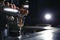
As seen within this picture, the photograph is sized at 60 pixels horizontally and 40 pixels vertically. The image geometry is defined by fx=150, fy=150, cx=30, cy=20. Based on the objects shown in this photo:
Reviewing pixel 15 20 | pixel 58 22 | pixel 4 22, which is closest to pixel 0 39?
pixel 4 22

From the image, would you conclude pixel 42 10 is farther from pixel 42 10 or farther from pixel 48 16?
pixel 48 16

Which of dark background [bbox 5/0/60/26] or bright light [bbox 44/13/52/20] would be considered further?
bright light [bbox 44/13/52/20]

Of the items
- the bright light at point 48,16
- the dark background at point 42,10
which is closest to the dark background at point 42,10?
the dark background at point 42,10

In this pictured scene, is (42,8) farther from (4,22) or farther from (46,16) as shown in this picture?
(4,22)

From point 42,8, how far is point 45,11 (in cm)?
20

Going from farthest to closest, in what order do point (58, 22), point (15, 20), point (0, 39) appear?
point (58, 22) → point (15, 20) → point (0, 39)

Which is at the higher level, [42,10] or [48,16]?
[42,10]

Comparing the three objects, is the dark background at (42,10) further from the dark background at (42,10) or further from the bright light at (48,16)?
the bright light at (48,16)

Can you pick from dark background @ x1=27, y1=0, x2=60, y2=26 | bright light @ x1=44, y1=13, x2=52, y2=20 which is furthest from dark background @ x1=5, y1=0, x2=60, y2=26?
bright light @ x1=44, y1=13, x2=52, y2=20

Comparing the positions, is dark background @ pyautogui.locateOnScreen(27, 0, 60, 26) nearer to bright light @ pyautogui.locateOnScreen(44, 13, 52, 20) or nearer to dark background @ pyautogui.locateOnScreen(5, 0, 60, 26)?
dark background @ pyautogui.locateOnScreen(5, 0, 60, 26)

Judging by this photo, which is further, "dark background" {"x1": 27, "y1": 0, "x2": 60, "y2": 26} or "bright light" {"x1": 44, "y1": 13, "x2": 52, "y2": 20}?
"bright light" {"x1": 44, "y1": 13, "x2": 52, "y2": 20}

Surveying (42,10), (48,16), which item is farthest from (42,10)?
(48,16)

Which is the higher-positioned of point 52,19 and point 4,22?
point 4,22

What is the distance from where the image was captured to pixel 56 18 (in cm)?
697
